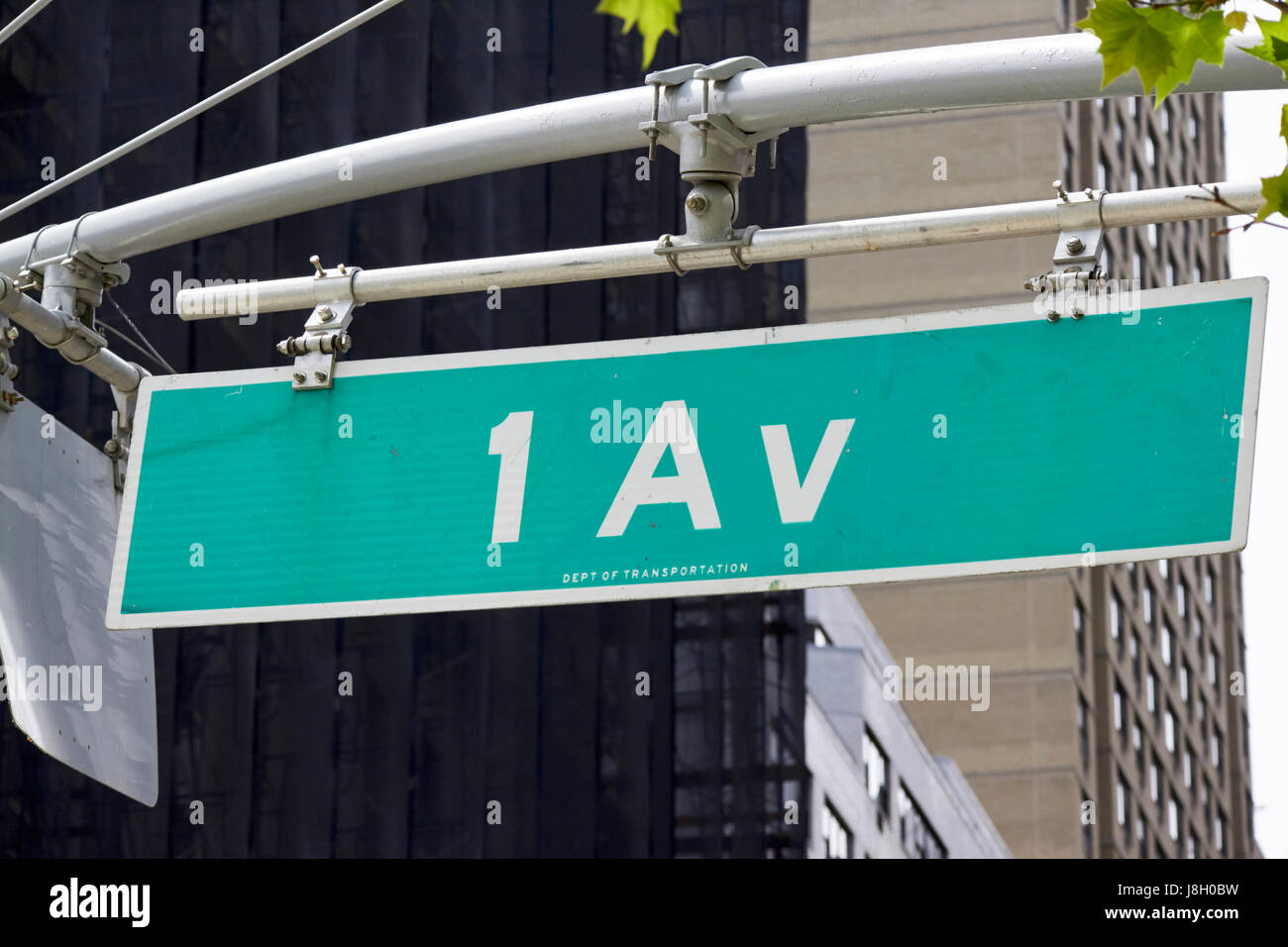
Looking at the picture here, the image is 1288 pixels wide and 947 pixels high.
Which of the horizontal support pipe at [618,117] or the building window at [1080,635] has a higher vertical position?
the building window at [1080,635]

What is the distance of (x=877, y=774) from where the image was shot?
45531mm

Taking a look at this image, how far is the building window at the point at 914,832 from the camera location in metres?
47.4

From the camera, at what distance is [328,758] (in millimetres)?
30250

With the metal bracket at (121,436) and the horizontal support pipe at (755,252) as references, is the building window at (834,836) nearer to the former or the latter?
the metal bracket at (121,436)

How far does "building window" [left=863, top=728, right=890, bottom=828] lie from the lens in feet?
147

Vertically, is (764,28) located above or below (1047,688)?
above

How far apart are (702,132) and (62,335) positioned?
170 centimetres

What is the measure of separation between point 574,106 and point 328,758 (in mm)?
26279

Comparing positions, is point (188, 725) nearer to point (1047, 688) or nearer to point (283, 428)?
point (283, 428)

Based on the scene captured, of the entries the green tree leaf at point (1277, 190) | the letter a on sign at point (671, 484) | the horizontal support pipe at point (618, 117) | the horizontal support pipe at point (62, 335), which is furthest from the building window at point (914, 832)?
the green tree leaf at point (1277, 190)

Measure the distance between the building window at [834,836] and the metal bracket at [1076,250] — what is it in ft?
115


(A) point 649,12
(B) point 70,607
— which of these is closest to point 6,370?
(B) point 70,607

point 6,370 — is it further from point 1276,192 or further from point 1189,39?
point 1276,192
